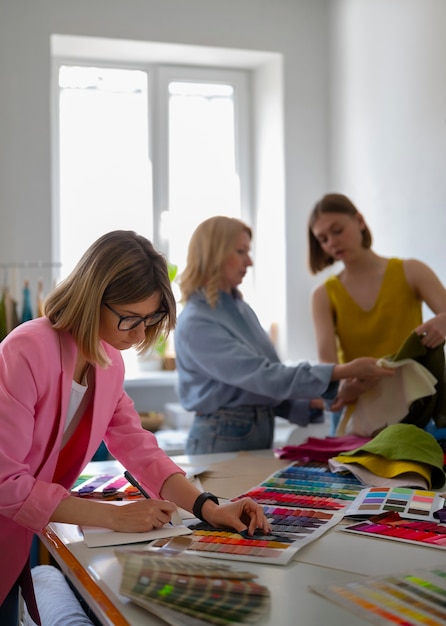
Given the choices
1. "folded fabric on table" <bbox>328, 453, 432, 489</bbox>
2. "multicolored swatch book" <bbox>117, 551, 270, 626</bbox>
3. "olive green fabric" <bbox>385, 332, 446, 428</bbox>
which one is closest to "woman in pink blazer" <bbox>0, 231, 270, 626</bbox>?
"multicolored swatch book" <bbox>117, 551, 270, 626</bbox>

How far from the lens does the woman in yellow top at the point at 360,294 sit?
9.50ft

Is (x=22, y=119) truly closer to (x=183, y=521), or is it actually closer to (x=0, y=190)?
(x=0, y=190)

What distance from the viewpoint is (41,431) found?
1.69 meters

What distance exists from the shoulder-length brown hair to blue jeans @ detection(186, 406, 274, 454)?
684 mm

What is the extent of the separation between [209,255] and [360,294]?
60cm

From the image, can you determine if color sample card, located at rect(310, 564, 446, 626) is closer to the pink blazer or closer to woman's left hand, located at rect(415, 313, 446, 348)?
the pink blazer

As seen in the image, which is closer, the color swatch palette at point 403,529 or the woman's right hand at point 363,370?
the color swatch palette at point 403,529

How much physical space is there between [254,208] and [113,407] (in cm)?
340

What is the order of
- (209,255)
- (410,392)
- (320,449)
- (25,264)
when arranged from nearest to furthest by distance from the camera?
(320,449)
(410,392)
(209,255)
(25,264)

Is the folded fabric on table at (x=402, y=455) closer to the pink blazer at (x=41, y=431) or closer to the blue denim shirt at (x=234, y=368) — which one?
the blue denim shirt at (x=234, y=368)

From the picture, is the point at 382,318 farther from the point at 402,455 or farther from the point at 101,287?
the point at 101,287

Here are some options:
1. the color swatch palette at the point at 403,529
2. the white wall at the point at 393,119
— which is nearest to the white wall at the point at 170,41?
the white wall at the point at 393,119

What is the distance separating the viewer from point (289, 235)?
15.6 ft

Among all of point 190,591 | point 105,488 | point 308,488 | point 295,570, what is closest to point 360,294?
point 308,488
